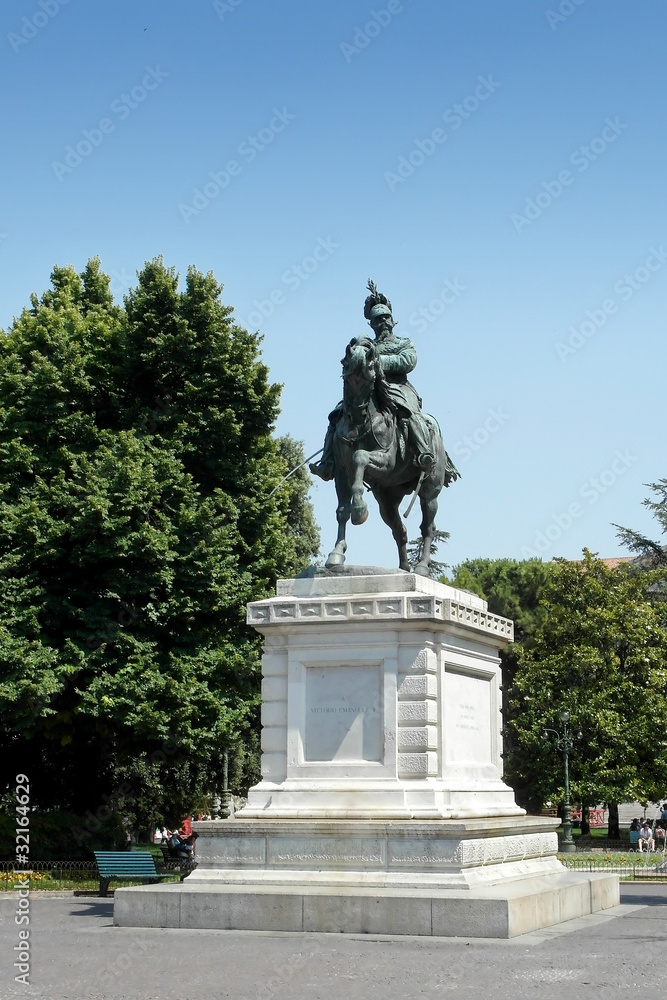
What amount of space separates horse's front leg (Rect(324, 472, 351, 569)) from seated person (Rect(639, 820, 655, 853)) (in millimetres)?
31735

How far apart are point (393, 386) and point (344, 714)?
488 centimetres

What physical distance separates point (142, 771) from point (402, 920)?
31465 millimetres

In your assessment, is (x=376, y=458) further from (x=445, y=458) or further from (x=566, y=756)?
(x=566, y=756)

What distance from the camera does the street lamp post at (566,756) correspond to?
141 feet

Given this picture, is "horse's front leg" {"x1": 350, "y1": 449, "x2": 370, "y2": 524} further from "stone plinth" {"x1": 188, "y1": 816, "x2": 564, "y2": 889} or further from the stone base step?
the stone base step

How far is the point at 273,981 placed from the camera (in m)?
11.4

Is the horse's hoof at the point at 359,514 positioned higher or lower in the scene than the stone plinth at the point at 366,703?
higher

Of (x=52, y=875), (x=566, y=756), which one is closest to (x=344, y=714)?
(x=52, y=875)

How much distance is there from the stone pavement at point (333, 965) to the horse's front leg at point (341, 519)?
516 cm

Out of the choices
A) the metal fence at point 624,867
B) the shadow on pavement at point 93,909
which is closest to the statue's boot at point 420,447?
the shadow on pavement at point 93,909

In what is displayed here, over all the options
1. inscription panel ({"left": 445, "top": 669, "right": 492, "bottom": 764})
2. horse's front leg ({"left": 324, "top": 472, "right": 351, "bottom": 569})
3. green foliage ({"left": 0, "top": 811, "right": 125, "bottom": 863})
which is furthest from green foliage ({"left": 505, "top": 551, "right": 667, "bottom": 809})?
horse's front leg ({"left": 324, "top": 472, "right": 351, "bottom": 569})

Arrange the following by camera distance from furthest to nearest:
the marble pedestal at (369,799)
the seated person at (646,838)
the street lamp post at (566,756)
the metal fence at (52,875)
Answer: the seated person at (646,838), the street lamp post at (566,756), the metal fence at (52,875), the marble pedestal at (369,799)

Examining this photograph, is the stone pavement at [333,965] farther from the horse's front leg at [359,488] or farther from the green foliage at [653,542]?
the green foliage at [653,542]

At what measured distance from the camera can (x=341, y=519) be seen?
18203mm
